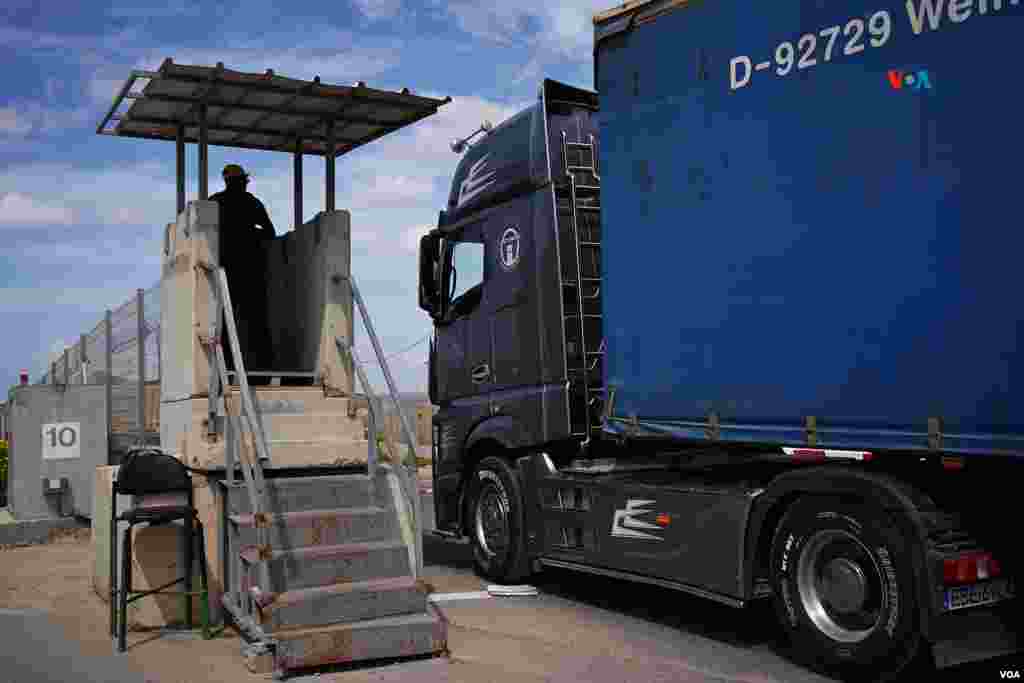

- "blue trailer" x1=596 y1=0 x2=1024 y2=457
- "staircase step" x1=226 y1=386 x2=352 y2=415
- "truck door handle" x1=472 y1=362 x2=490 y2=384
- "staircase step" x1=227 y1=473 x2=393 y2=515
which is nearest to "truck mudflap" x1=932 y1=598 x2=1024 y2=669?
"blue trailer" x1=596 y1=0 x2=1024 y2=457

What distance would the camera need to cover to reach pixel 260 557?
261 inches

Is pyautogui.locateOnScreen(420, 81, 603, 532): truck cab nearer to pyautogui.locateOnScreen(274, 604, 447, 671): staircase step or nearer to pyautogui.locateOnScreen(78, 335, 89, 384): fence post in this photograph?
pyautogui.locateOnScreen(274, 604, 447, 671): staircase step

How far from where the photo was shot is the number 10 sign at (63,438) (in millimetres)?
13992

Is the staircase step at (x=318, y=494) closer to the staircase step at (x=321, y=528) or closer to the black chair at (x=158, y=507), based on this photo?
the staircase step at (x=321, y=528)

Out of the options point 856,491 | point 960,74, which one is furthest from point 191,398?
point 960,74

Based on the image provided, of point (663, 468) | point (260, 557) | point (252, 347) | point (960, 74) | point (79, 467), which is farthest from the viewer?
point (79, 467)

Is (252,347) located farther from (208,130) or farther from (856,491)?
(856,491)

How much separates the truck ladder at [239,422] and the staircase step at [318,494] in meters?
0.16

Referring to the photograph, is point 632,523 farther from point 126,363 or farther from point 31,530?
point 31,530

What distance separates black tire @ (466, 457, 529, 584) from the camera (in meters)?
9.12

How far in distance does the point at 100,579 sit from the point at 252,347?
2.40m

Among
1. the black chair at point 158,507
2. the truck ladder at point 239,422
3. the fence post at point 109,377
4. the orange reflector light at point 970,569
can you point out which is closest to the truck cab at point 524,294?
the truck ladder at point 239,422

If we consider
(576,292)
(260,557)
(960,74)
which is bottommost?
(260,557)

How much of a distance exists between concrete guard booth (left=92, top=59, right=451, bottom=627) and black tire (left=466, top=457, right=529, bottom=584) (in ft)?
4.25
